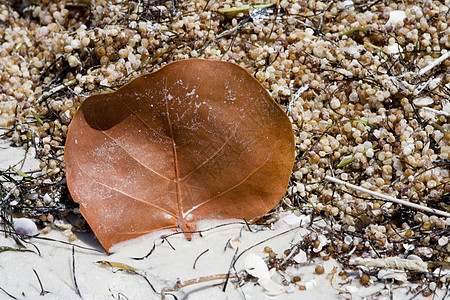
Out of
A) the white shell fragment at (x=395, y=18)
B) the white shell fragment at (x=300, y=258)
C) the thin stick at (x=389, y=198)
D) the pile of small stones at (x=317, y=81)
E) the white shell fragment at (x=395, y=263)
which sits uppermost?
the white shell fragment at (x=395, y=18)

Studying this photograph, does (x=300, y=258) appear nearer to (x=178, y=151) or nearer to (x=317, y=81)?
(x=178, y=151)

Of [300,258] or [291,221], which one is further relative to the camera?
[291,221]

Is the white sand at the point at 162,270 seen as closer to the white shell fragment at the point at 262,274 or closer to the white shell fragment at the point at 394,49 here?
the white shell fragment at the point at 262,274

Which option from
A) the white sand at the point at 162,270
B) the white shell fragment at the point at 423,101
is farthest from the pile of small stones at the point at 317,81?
the white sand at the point at 162,270

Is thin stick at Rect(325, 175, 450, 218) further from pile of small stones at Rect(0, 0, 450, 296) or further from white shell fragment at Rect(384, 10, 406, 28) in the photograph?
white shell fragment at Rect(384, 10, 406, 28)

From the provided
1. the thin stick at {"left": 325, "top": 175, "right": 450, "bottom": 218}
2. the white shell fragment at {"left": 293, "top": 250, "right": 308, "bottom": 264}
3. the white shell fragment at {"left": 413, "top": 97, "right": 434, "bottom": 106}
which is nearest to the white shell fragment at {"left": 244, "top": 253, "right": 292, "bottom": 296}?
the white shell fragment at {"left": 293, "top": 250, "right": 308, "bottom": 264}

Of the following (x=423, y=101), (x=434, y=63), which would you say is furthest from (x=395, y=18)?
(x=423, y=101)
